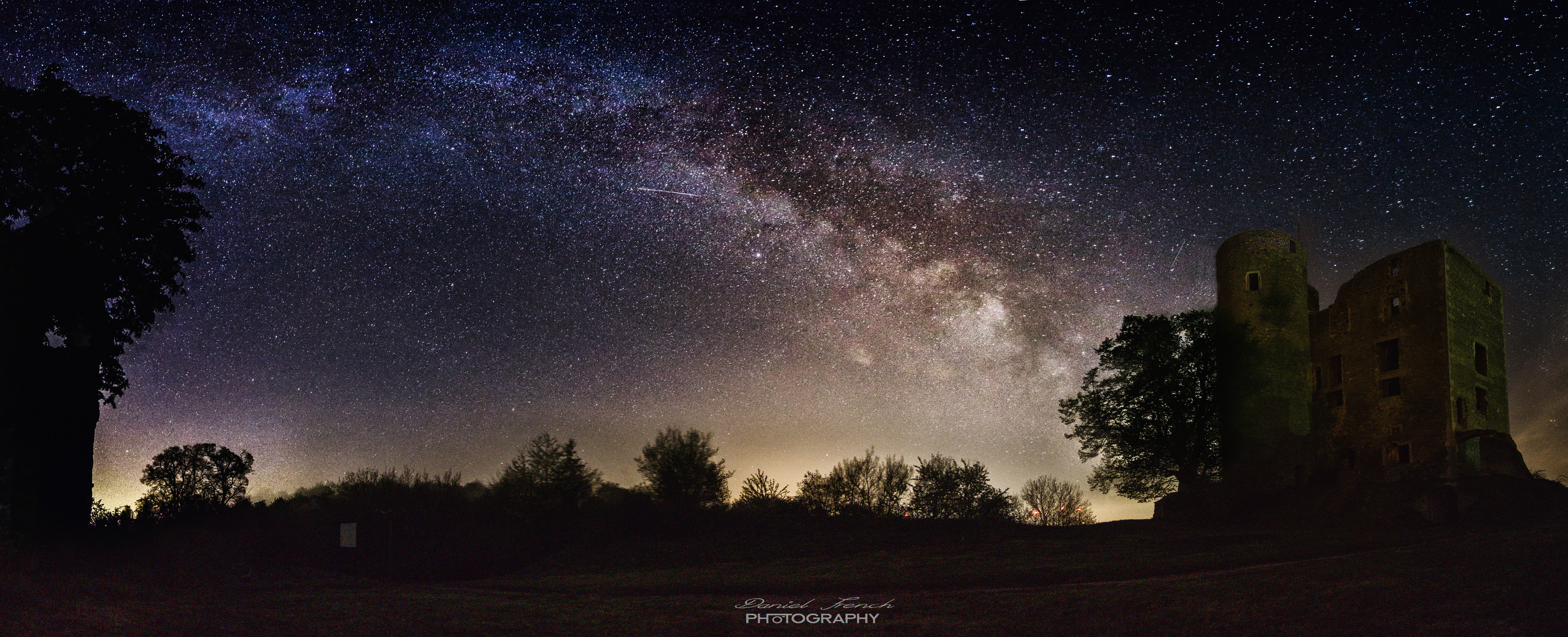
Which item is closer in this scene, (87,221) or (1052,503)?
(87,221)

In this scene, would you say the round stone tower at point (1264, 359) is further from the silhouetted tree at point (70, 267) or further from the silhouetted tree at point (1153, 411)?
the silhouetted tree at point (70, 267)

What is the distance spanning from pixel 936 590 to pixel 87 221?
2437 centimetres

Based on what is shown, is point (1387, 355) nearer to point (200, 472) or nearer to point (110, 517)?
point (110, 517)

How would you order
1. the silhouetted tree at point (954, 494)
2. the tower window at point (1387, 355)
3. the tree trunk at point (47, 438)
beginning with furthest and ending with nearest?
the silhouetted tree at point (954, 494)
the tower window at point (1387, 355)
the tree trunk at point (47, 438)

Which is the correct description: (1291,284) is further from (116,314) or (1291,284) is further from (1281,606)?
(116,314)

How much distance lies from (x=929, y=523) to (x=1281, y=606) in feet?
64.8

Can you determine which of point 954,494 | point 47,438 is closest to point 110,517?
point 47,438

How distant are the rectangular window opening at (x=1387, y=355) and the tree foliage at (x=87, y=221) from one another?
44.3 meters

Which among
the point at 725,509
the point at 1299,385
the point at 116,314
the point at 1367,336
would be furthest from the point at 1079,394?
the point at 116,314

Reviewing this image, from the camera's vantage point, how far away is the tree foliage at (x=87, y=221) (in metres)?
24.2

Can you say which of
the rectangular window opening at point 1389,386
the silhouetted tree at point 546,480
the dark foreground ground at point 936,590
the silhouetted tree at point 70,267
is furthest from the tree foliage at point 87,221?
the rectangular window opening at point 1389,386

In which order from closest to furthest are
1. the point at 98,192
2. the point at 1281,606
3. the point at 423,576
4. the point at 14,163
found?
the point at 1281,606, the point at 14,163, the point at 98,192, the point at 423,576

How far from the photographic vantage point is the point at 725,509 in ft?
160

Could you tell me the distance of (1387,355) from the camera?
132 ft
